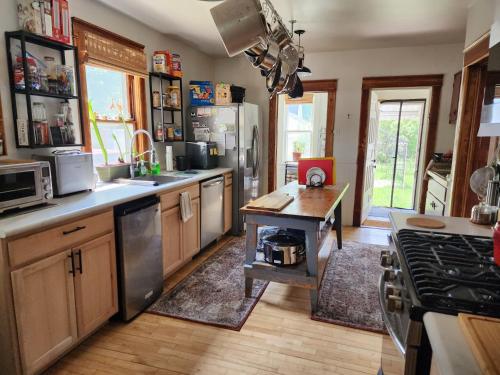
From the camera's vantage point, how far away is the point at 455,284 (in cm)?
93

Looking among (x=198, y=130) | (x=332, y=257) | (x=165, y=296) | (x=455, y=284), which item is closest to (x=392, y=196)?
(x=332, y=257)

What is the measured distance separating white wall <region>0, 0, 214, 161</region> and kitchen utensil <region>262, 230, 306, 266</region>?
1857 mm

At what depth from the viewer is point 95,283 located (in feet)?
6.69

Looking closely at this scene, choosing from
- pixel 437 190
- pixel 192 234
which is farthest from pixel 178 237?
pixel 437 190

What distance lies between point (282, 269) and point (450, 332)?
5.74ft

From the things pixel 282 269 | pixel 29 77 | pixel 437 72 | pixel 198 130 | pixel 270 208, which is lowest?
pixel 282 269

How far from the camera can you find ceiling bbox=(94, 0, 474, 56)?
2.78m

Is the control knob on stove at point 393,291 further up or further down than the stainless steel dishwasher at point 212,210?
further up

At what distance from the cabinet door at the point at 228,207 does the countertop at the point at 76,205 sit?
1083mm

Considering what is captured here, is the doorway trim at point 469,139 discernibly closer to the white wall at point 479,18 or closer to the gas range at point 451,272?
the white wall at point 479,18

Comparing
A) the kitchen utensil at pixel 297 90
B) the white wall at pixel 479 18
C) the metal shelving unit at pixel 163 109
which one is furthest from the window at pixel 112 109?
the white wall at pixel 479 18

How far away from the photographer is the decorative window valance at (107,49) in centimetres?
261

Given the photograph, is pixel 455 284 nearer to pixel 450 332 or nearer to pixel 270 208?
pixel 450 332

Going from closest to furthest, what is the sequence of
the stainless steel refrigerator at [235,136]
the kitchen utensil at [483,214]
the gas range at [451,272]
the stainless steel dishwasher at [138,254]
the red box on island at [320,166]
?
the gas range at [451,272]
the kitchen utensil at [483,214]
the stainless steel dishwasher at [138,254]
the red box on island at [320,166]
the stainless steel refrigerator at [235,136]
